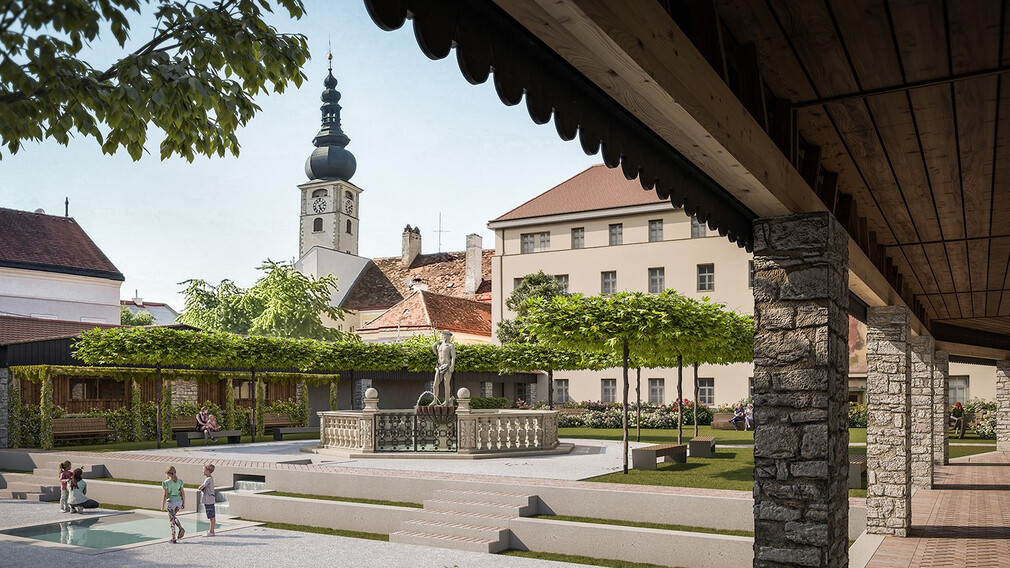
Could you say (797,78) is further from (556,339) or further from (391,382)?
(391,382)

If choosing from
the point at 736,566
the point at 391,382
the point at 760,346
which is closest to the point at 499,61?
the point at 760,346

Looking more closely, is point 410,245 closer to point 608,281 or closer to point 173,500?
point 608,281

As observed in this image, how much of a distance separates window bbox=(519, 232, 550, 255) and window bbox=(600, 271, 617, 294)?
151 inches

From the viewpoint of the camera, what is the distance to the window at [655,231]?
1743 inches

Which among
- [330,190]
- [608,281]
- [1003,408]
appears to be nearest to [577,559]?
[1003,408]

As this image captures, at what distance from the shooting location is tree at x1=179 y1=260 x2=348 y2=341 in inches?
2039

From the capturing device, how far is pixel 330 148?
84.6 metres

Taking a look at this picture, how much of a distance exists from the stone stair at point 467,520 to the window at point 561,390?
1221 inches

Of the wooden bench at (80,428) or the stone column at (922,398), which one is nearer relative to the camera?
the stone column at (922,398)

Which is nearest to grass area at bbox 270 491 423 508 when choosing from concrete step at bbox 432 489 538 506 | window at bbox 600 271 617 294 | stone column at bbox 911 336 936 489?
concrete step at bbox 432 489 538 506

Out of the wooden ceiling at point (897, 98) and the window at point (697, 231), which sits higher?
the window at point (697, 231)

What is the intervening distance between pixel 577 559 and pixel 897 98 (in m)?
8.98

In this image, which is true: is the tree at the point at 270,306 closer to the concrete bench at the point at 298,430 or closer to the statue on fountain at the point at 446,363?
the concrete bench at the point at 298,430

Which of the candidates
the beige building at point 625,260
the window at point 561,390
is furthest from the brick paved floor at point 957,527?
the window at point 561,390
